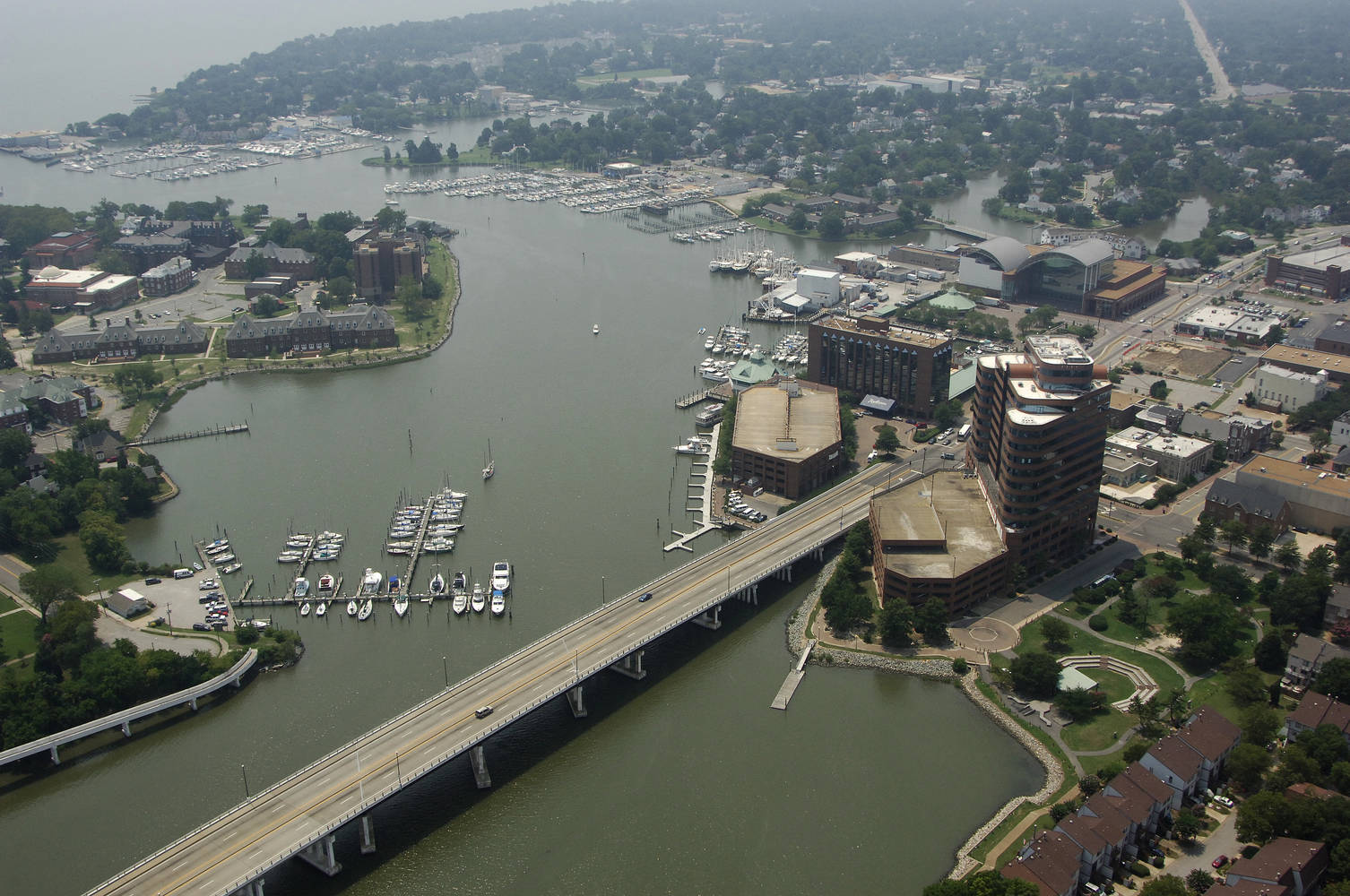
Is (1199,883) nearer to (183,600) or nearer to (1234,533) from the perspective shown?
(1234,533)

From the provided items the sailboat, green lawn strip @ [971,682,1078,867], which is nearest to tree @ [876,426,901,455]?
the sailboat

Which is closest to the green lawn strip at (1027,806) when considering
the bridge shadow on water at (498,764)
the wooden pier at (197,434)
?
the bridge shadow on water at (498,764)

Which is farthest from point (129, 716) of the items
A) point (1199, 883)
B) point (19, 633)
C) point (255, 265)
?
point (255, 265)

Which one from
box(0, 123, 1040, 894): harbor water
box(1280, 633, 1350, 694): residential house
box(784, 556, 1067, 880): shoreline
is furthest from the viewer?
box(1280, 633, 1350, 694): residential house

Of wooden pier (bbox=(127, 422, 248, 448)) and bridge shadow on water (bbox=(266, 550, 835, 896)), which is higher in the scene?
wooden pier (bbox=(127, 422, 248, 448))

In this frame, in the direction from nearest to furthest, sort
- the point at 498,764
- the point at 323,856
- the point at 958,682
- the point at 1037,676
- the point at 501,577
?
1. the point at 323,856
2. the point at 498,764
3. the point at 1037,676
4. the point at 958,682
5. the point at 501,577

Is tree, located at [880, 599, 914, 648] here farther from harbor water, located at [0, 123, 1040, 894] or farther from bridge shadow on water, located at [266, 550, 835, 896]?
bridge shadow on water, located at [266, 550, 835, 896]

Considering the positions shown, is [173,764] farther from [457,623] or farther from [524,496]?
[524,496]
